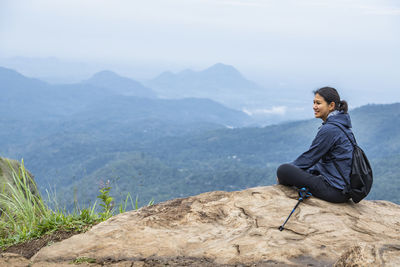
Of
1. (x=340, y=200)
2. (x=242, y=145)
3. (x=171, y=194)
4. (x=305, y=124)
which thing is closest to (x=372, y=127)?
(x=305, y=124)

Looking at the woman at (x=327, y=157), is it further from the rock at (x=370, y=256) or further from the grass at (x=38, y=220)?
the grass at (x=38, y=220)

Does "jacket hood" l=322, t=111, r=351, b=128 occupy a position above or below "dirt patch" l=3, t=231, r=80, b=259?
above

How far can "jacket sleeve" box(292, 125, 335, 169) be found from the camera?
4566 mm

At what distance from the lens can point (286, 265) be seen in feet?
10.7

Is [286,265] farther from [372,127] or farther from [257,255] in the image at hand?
[372,127]

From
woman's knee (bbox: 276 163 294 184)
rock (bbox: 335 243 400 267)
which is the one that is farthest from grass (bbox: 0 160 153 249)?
rock (bbox: 335 243 400 267)

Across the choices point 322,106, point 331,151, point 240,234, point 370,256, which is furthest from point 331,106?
point 370,256

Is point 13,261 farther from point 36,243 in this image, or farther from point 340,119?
point 340,119

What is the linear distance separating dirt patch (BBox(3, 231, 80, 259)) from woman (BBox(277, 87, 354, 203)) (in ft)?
9.06

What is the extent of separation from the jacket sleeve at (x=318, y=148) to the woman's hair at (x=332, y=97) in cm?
33

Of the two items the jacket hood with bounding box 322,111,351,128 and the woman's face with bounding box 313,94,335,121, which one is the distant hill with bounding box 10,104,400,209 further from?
the jacket hood with bounding box 322,111,351,128

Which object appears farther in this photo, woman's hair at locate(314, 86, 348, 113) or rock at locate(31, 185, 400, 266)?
woman's hair at locate(314, 86, 348, 113)

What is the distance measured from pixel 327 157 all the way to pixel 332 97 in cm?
73

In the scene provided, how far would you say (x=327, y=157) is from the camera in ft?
15.5
